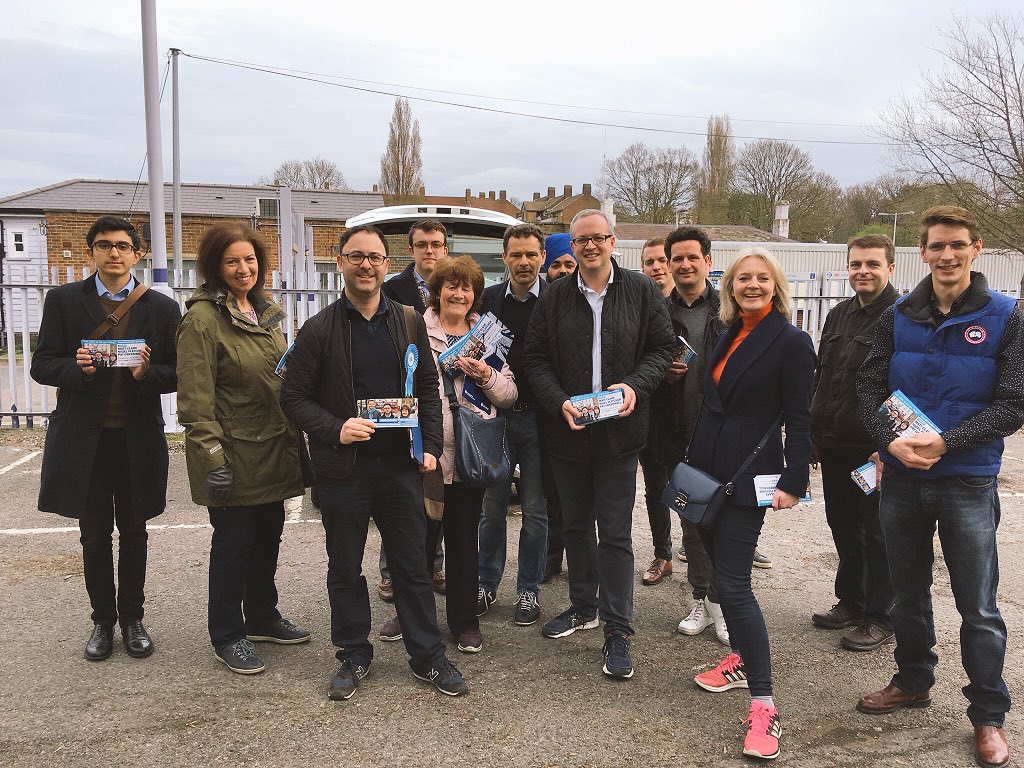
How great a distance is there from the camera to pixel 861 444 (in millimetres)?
4023

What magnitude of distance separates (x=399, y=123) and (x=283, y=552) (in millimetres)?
40703

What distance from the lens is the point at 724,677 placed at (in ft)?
11.9

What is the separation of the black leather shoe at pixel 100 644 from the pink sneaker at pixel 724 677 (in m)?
2.95

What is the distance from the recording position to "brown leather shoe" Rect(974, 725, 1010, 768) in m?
2.98

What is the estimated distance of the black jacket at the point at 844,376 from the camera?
4.01 metres

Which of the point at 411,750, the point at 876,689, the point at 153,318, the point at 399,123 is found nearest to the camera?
the point at 411,750

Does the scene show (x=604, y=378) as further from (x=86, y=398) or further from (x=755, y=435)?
(x=86, y=398)

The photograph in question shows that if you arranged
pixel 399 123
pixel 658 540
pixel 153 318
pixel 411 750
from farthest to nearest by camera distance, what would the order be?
pixel 399 123 → pixel 658 540 → pixel 153 318 → pixel 411 750

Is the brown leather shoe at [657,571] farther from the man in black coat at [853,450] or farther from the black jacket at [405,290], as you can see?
the black jacket at [405,290]

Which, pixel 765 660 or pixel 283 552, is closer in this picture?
pixel 765 660

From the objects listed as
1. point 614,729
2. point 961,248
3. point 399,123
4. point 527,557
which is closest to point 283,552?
point 527,557

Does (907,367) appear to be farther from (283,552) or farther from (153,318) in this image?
(283,552)

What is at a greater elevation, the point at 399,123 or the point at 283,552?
the point at 399,123

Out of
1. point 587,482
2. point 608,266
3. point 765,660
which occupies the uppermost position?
point 608,266
